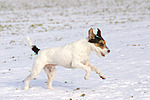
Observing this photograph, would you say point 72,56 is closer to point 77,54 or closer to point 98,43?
point 77,54

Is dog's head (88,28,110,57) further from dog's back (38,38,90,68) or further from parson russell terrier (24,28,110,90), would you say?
dog's back (38,38,90,68)

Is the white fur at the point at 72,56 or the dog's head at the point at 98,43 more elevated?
the dog's head at the point at 98,43

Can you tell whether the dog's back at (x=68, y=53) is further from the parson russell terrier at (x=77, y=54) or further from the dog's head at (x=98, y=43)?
the dog's head at (x=98, y=43)

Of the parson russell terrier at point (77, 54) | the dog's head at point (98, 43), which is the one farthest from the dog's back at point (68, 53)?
the dog's head at point (98, 43)

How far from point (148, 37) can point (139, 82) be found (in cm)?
1153

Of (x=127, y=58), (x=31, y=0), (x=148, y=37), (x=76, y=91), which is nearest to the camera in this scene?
(x=76, y=91)

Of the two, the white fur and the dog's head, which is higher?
the dog's head

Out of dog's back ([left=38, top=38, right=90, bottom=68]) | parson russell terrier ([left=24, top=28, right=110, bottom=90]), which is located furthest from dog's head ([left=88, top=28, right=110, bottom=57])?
dog's back ([left=38, top=38, right=90, bottom=68])

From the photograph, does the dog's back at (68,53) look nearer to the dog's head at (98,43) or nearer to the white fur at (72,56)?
the white fur at (72,56)

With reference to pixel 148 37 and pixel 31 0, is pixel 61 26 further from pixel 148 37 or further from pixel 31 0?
pixel 31 0

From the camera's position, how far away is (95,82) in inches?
395

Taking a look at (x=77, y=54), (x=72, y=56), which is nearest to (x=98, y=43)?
(x=77, y=54)

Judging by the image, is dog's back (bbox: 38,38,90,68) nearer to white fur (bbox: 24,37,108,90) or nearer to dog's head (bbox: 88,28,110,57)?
white fur (bbox: 24,37,108,90)

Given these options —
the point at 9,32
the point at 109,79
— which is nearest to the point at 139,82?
the point at 109,79
